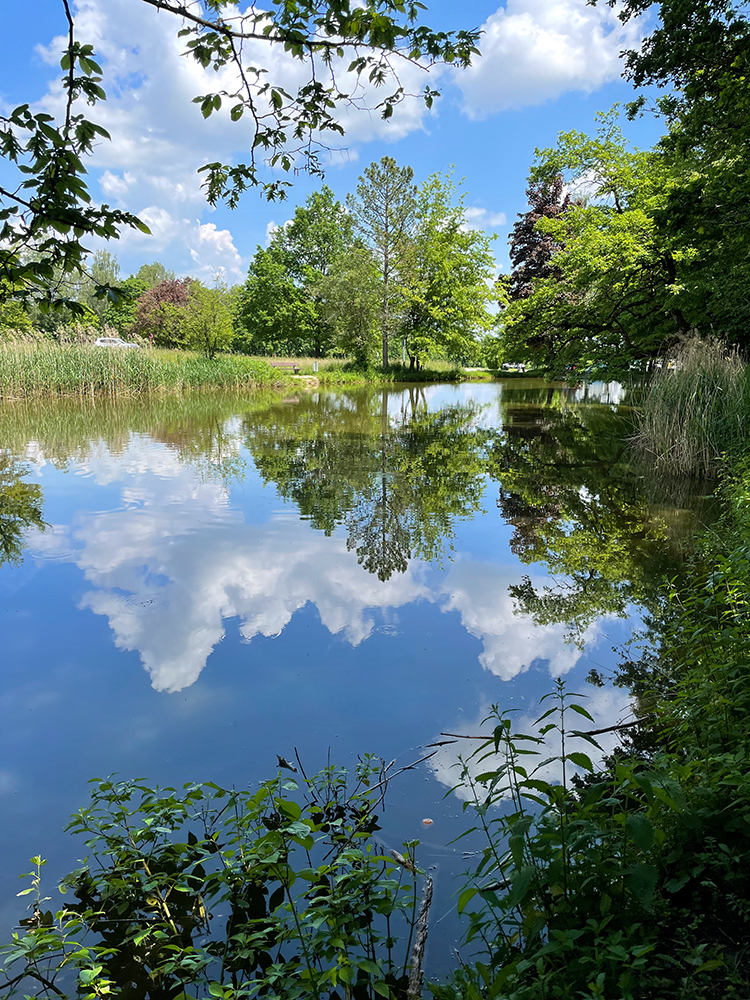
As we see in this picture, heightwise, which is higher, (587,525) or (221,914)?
(587,525)

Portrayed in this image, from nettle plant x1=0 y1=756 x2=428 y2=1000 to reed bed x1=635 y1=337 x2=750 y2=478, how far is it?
25.9ft

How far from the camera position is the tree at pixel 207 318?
28328 millimetres

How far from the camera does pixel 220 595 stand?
5074 mm

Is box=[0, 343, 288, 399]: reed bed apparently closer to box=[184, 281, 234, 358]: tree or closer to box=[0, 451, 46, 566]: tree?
box=[184, 281, 234, 358]: tree

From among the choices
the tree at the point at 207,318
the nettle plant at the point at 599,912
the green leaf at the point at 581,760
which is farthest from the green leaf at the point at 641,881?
the tree at the point at 207,318

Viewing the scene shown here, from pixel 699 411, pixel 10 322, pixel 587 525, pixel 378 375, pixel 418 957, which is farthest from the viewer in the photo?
pixel 378 375

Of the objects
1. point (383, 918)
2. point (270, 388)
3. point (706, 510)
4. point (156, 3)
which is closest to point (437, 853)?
point (383, 918)

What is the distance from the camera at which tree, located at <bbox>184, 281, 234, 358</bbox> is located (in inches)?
1115

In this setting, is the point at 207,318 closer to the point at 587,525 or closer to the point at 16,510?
the point at 16,510

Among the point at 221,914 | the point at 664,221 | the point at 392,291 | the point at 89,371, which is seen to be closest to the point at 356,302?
the point at 392,291

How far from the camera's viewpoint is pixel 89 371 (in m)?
18.7

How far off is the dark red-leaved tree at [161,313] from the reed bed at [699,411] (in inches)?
1363

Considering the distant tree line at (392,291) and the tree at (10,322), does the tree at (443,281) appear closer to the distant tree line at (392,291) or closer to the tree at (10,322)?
the distant tree line at (392,291)

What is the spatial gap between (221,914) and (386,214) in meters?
35.9
